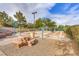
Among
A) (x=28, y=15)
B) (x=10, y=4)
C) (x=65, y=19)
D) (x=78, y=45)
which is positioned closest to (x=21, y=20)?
(x=28, y=15)

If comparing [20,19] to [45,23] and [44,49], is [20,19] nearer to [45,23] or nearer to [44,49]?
[45,23]

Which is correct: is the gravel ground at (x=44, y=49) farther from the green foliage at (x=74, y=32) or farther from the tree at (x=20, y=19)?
the tree at (x=20, y=19)

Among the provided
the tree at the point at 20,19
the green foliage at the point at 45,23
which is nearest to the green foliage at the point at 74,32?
the green foliage at the point at 45,23

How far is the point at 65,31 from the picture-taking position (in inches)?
57.1

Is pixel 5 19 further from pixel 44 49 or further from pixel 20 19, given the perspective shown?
pixel 44 49

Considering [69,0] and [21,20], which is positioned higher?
[69,0]

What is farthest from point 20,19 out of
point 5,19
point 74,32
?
point 74,32

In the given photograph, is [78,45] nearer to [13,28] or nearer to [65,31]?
[65,31]

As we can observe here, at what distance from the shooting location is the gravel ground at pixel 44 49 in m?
1.44

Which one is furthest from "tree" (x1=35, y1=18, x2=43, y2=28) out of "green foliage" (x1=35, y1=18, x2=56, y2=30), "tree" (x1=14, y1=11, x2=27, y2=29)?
"tree" (x1=14, y1=11, x2=27, y2=29)

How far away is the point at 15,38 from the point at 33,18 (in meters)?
0.26

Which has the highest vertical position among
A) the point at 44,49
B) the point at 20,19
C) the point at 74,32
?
the point at 20,19

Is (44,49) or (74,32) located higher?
(74,32)

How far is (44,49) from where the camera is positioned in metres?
1.45
